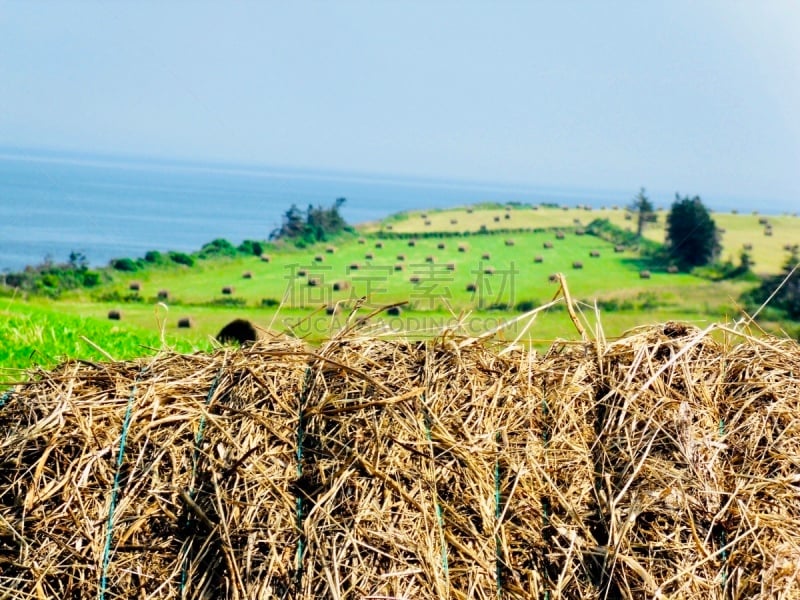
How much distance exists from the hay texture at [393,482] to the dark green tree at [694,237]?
3688 centimetres

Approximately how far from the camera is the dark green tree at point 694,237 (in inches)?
1538

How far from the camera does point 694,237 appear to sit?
39.2 meters

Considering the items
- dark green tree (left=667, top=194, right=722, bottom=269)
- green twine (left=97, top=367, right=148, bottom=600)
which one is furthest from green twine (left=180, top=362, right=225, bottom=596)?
dark green tree (left=667, top=194, right=722, bottom=269)

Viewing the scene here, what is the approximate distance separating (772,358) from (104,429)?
168 inches

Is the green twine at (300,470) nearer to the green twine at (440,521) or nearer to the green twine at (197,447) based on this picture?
the green twine at (197,447)

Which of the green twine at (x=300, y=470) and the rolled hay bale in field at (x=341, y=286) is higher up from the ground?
the green twine at (x=300, y=470)

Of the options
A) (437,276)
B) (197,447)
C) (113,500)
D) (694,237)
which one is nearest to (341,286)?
(437,276)

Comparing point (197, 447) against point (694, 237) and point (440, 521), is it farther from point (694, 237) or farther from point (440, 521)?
point (694, 237)

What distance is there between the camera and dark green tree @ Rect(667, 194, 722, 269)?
128 feet

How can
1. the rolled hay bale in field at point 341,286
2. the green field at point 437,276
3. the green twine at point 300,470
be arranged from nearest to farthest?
the green twine at point 300,470 → the green field at point 437,276 → the rolled hay bale in field at point 341,286

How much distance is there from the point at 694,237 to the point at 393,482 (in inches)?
1516

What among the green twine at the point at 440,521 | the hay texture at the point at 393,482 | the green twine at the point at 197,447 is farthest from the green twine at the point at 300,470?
the green twine at the point at 440,521

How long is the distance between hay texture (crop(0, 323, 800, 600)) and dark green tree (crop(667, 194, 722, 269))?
121ft

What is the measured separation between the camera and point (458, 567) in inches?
159
